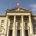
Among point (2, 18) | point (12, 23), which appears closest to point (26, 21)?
point (12, 23)

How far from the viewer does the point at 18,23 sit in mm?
61125

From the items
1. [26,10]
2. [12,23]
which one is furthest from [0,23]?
[26,10]

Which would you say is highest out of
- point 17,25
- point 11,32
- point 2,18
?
point 2,18

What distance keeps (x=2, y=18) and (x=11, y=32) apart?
9.70 m

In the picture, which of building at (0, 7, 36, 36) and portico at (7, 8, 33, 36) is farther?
building at (0, 7, 36, 36)

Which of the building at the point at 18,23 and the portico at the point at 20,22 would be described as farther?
the building at the point at 18,23

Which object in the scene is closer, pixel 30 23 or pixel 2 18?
pixel 30 23

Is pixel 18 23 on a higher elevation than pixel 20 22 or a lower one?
lower

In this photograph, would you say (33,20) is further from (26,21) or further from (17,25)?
(17,25)

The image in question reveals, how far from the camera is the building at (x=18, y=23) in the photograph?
58.0 metres

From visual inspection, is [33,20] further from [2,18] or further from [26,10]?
[2,18]

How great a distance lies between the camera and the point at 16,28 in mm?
58719

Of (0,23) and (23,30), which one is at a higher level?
(0,23)

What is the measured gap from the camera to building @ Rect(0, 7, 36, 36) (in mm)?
58025
